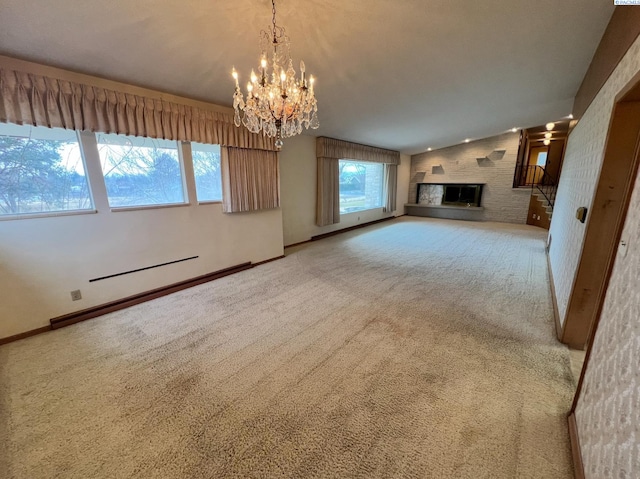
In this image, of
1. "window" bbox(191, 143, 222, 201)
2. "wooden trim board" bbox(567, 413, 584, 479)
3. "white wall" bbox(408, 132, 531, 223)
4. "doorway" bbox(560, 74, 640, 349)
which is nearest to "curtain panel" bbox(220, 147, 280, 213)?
"window" bbox(191, 143, 222, 201)

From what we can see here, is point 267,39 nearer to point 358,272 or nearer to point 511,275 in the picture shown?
point 358,272

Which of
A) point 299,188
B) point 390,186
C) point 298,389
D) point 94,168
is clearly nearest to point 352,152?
point 299,188

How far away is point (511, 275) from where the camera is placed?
3594 millimetres

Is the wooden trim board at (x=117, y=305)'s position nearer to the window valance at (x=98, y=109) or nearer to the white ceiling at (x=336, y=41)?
the window valance at (x=98, y=109)

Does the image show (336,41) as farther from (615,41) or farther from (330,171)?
(330,171)

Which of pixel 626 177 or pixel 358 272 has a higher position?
pixel 626 177

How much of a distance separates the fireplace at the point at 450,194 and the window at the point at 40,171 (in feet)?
30.6

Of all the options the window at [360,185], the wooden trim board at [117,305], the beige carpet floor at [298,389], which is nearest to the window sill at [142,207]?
the wooden trim board at [117,305]

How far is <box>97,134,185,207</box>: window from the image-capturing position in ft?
8.65

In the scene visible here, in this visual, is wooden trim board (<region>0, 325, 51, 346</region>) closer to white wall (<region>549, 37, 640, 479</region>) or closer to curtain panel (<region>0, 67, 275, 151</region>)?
curtain panel (<region>0, 67, 275, 151</region>)

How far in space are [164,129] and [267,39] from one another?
5.04 ft

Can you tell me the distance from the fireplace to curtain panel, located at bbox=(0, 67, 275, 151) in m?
7.83

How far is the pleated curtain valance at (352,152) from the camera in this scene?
213 inches

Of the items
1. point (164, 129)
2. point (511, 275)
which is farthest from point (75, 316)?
point (511, 275)
